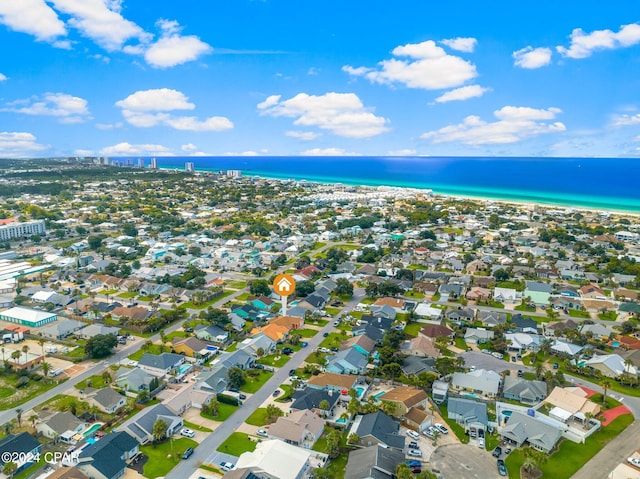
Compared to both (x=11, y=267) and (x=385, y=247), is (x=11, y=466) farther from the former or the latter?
(x=385, y=247)

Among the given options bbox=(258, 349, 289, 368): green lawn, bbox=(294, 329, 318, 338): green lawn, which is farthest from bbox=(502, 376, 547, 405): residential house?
bbox=(294, 329, 318, 338): green lawn

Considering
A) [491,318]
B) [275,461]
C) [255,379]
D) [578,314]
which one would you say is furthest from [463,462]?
[578,314]

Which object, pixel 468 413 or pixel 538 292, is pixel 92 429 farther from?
pixel 538 292

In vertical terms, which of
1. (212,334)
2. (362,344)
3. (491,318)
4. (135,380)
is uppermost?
(491,318)

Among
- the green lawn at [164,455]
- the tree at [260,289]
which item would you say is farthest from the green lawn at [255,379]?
the tree at [260,289]

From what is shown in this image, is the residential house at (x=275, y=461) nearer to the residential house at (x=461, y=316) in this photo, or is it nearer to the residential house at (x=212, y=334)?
the residential house at (x=212, y=334)

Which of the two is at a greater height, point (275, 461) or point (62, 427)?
point (275, 461)
